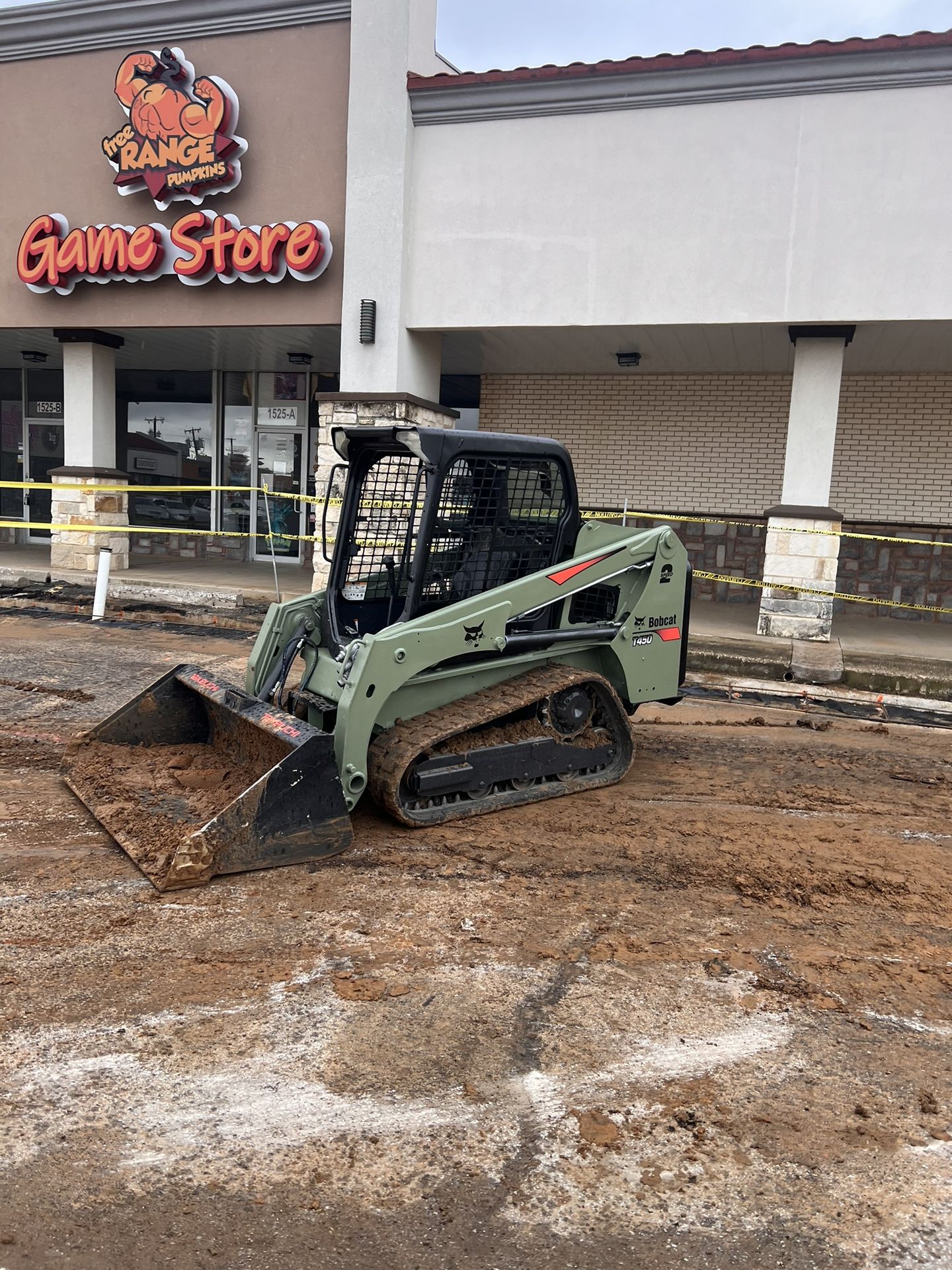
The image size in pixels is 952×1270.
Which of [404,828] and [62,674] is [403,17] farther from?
[404,828]

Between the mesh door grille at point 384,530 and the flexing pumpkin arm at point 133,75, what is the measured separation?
958 centimetres

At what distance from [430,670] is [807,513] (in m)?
6.94

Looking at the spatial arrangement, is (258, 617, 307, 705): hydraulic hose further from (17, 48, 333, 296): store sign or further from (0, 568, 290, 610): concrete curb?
(17, 48, 333, 296): store sign

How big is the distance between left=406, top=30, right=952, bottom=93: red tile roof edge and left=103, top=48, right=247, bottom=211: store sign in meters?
2.53

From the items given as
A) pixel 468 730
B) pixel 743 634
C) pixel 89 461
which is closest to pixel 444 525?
pixel 468 730

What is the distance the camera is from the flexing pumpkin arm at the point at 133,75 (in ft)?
40.0

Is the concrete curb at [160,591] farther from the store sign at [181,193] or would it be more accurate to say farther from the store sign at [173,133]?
the store sign at [173,133]

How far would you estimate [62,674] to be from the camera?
8.42 m


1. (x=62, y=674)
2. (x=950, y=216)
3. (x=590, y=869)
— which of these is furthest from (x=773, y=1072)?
(x=950, y=216)

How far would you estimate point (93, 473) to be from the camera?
45.4 feet

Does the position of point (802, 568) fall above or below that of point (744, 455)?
below

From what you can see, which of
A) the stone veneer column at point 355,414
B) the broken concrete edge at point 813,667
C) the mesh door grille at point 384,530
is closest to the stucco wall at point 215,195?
the stone veneer column at point 355,414

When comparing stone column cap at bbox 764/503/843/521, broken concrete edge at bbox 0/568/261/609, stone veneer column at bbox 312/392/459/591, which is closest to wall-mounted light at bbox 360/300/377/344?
stone veneer column at bbox 312/392/459/591

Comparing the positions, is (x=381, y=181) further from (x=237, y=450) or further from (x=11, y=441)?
(x=11, y=441)
